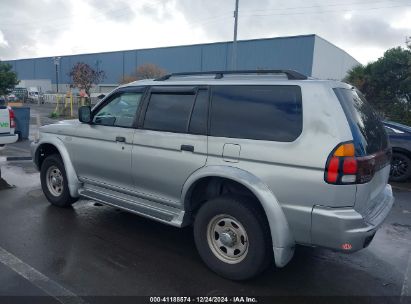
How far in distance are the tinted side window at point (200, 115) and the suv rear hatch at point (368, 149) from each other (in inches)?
50.2

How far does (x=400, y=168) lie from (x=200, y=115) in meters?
6.41

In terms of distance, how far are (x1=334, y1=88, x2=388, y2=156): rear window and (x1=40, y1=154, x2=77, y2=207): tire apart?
3831 millimetres

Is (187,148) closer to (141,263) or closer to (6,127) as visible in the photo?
(141,263)

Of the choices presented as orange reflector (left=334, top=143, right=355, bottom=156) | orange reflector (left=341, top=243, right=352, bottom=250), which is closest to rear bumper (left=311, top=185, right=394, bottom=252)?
orange reflector (left=341, top=243, right=352, bottom=250)

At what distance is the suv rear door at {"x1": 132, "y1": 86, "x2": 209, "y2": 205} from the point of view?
3.83 meters

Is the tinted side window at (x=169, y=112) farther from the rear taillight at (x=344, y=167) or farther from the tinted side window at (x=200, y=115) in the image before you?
the rear taillight at (x=344, y=167)

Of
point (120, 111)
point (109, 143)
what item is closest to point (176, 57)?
point (120, 111)

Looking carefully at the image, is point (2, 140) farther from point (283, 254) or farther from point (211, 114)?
point (283, 254)

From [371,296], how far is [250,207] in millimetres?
1367

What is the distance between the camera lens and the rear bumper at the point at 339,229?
305 cm

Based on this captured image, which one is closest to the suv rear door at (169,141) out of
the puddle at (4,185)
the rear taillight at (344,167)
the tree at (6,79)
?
the rear taillight at (344,167)

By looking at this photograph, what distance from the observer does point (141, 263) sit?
391 centimetres

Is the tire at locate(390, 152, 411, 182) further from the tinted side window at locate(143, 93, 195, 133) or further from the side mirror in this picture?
the side mirror

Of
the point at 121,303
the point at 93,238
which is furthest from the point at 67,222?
the point at 121,303
